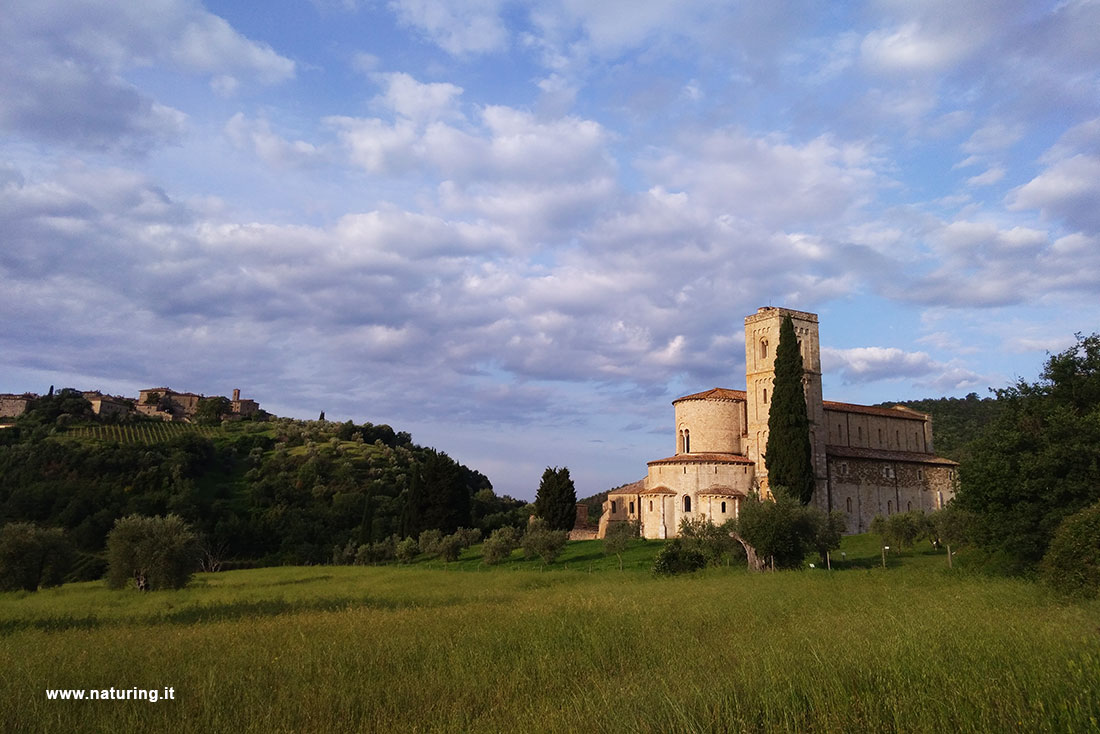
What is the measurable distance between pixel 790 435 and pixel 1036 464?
25.3 meters

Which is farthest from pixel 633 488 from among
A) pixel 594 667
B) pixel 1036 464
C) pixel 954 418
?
pixel 954 418

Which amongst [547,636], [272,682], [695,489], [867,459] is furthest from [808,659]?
[867,459]

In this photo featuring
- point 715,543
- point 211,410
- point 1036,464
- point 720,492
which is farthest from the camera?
point 211,410

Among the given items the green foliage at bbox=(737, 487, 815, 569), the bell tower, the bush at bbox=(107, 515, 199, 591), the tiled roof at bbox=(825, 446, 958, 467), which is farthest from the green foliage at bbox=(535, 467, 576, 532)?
the bush at bbox=(107, 515, 199, 591)

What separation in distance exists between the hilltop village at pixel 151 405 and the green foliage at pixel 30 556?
240 ft

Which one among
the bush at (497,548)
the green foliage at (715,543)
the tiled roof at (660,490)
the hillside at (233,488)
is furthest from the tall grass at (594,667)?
→ the hillside at (233,488)

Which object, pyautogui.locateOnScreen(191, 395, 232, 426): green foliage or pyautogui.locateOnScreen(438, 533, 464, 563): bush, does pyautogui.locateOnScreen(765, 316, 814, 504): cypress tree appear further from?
pyautogui.locateOnScreen(191, 395, 232, 426): green foliage

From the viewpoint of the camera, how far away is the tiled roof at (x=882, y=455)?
177 ft

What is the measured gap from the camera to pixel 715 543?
33812 millimetres

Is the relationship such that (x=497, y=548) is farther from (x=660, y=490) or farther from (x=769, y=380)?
(x=769, y=380)

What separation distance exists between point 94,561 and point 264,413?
8581 centimetres

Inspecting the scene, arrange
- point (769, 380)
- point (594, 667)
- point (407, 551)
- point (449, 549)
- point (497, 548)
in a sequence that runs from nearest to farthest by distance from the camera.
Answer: point (594, 667) → point (497, 548) → point (449, 549) → point (407, 551) → point (769, 380)

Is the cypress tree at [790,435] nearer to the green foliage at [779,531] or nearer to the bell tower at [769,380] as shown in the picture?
the bell tower at [769,380]

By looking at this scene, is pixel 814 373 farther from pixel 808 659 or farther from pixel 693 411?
pixel 808 659
